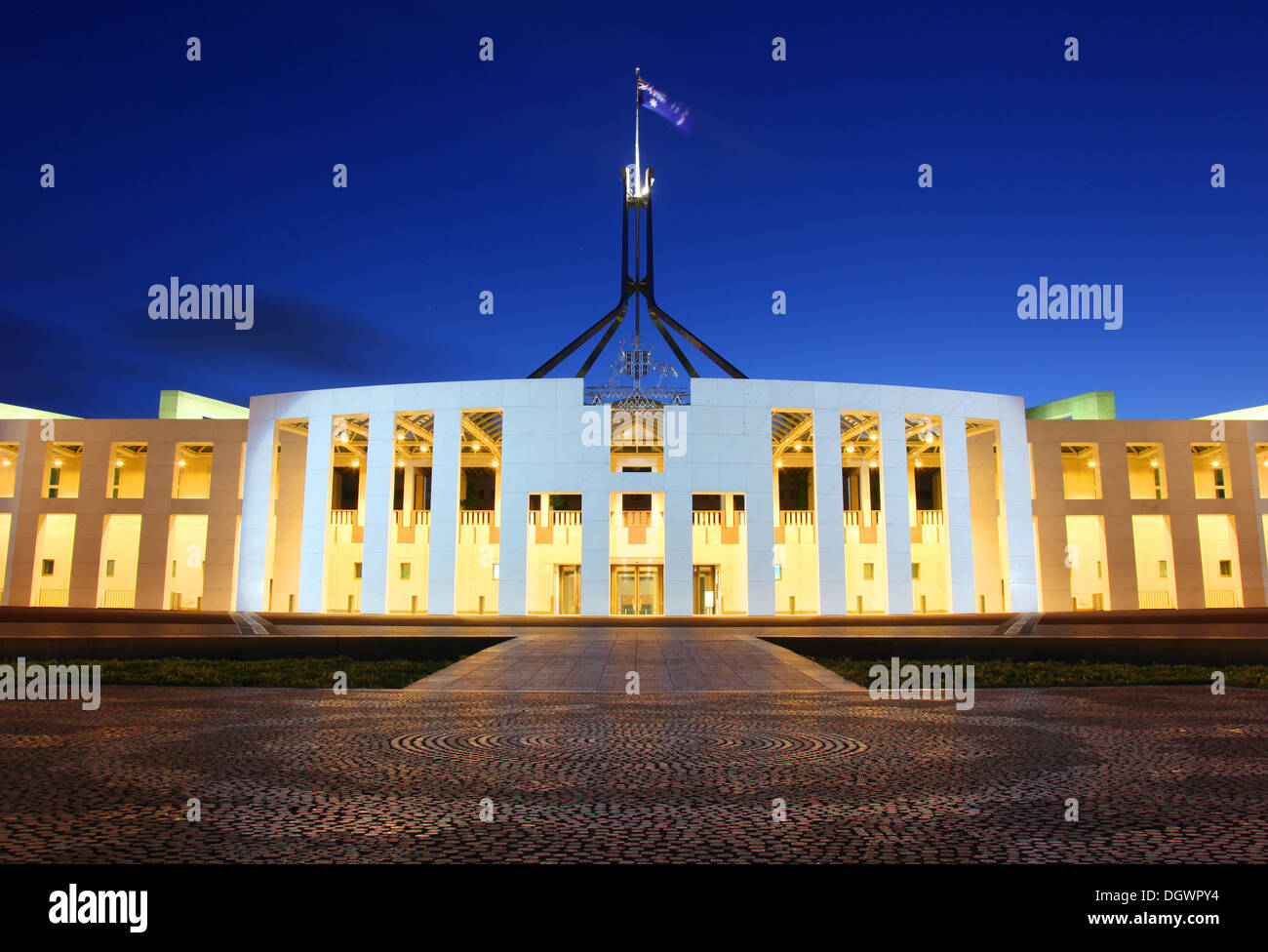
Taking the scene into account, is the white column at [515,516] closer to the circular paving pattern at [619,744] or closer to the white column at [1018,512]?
the white column at [1018,512]

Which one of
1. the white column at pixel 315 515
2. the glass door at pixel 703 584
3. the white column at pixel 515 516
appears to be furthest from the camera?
the glass door at pixel 703 584

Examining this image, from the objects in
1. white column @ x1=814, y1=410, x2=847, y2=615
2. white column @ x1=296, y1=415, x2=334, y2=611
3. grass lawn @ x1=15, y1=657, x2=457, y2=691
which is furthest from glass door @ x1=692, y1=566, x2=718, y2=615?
grass lawn @ x1=15, y1=657, x2=457, y2=691

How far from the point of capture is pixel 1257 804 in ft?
17.7

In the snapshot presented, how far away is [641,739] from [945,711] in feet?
13.0

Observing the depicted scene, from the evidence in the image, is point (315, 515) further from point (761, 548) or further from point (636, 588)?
point (761, 548)

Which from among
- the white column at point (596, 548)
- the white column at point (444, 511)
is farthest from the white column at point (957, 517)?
the white column at point (444, 511)

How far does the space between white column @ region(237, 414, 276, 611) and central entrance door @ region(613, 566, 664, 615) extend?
14.7m

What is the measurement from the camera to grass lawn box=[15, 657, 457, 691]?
1210cm

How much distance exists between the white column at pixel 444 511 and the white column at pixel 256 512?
7.74 metres

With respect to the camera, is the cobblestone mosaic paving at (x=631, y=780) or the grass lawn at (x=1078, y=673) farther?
the grass lawn at (x=1078, y=673)

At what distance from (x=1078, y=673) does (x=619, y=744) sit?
30.0 feet

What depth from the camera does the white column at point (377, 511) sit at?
32.8 m

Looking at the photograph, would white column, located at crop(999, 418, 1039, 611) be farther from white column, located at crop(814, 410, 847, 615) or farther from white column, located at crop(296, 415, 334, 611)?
white column, located at crop(296, 415, 334, 611)
